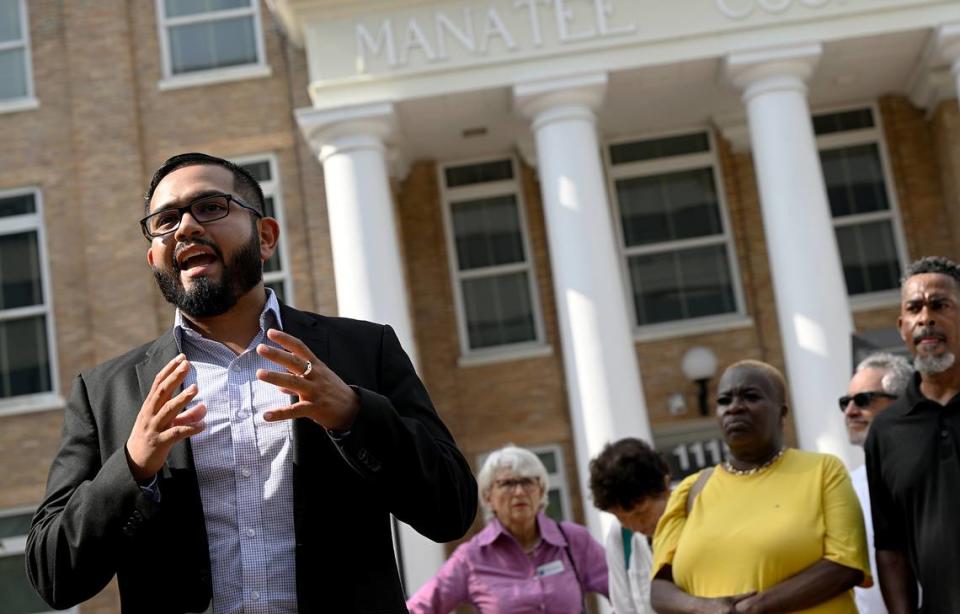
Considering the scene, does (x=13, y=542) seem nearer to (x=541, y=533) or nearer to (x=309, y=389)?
(x=541, y=533)

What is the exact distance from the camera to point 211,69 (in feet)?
53.3

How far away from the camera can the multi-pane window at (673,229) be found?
53.9 feet

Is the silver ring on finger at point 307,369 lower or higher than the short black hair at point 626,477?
higher

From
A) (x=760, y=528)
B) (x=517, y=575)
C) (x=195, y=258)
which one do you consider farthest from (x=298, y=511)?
(x=517, y=575)

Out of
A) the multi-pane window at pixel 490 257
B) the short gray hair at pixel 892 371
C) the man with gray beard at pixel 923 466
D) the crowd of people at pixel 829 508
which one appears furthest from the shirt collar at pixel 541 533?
the multi-pane window at pixel 490 257

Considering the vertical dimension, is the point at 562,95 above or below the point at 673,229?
above

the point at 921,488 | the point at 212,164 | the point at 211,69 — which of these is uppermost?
the point at 211,69

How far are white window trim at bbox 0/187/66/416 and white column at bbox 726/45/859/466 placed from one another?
8644mm

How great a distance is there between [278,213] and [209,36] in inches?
103

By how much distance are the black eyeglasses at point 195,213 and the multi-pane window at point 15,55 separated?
1506 cm

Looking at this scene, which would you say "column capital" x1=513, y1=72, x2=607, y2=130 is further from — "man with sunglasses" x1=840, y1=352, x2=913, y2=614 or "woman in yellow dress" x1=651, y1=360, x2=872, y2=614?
"woman in yellow dress" x1=651, y1=360, x2=872, y2=614

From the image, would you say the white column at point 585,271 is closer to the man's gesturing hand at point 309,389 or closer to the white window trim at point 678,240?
the white window trim at point 678,240

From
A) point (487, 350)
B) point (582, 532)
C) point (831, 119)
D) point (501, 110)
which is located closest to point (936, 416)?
point (582, 532)

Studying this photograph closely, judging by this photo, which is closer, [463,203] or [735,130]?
[735,130]
